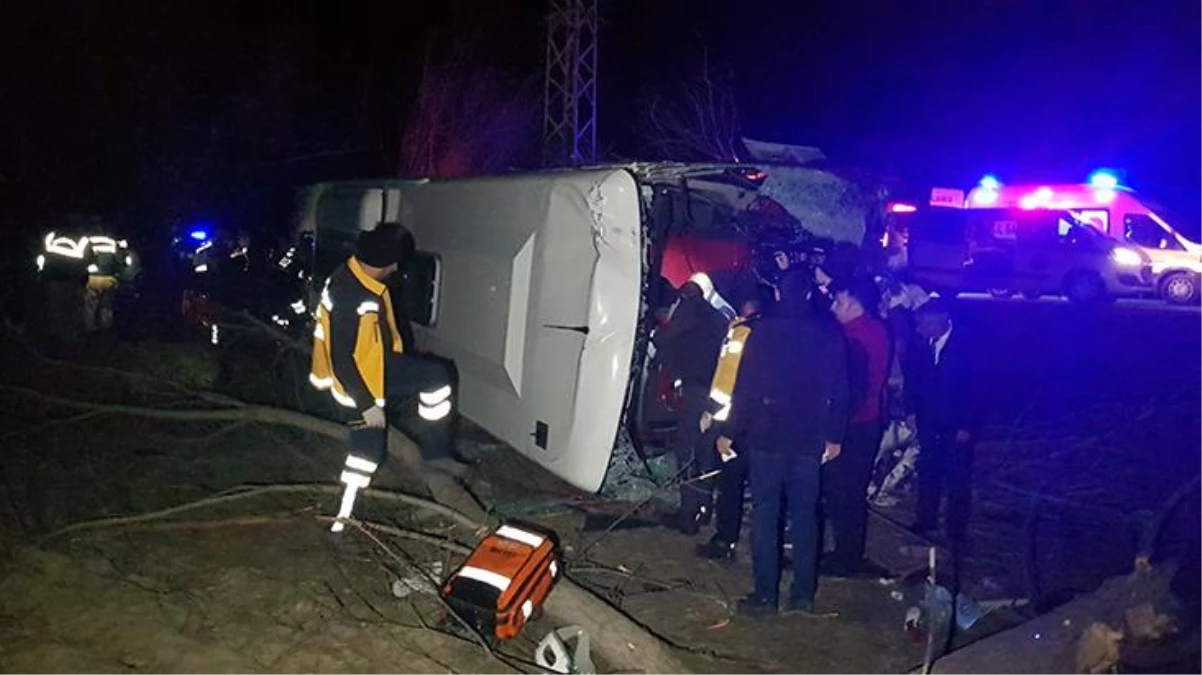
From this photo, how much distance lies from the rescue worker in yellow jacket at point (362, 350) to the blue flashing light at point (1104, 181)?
1761 centimetres

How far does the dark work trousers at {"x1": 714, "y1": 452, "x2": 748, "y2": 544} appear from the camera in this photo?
542cm

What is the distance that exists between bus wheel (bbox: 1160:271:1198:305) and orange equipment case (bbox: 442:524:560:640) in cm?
1752

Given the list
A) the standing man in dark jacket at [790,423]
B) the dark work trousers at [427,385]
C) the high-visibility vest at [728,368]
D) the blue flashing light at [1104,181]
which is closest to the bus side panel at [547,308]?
the dark work trousers at [427,385]

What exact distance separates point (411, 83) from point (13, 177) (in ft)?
35.6

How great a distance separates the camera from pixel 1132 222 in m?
19.3

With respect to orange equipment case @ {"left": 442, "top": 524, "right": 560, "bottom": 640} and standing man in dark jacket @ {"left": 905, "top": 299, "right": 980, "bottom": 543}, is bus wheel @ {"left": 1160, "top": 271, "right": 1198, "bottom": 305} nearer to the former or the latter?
standing man in dark jacket @ {"left": 905, "top": 299, "right": 980, "bottom": 543}

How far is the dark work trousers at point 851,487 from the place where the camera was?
205 inches

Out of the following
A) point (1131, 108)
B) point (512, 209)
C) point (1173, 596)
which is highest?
point (1131, 108)

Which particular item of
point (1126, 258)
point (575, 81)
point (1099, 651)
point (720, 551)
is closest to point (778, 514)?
point (720, 551)

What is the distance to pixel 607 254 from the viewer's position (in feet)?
16.3

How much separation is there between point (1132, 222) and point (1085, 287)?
1563 millimetres

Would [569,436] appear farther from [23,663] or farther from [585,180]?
[23,663]

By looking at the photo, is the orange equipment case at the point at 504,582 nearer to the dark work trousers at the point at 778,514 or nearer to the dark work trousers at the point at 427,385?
the dark work trousers at the point at 778,514

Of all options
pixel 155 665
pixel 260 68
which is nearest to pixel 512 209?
pixel 155 665
